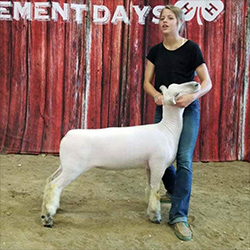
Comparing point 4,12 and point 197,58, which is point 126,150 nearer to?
point 197,58

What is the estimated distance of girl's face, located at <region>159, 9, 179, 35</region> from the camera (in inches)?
118

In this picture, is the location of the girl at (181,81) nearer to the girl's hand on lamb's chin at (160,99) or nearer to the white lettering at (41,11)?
the girl's hand on lamb's chin at (160,99)

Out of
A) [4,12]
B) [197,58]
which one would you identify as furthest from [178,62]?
[4,12]

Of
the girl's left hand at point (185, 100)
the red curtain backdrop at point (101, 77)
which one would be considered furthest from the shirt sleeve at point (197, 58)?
the red curtain backdrop at point (101, 77)

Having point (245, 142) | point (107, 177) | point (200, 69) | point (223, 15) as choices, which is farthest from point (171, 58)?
point (245, 142)

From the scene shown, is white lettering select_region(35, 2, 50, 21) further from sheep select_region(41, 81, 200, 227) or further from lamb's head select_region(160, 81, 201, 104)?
lamb's head select_region(160, 81, 201, 104)

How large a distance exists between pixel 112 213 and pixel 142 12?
2.67 metres

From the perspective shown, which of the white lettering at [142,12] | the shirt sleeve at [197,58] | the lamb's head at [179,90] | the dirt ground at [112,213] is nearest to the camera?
the dirt ground at [112,213]

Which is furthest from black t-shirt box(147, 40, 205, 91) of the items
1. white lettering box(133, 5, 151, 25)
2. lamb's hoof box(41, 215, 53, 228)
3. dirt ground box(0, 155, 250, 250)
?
white lettering box(133, 5, 151, 25)

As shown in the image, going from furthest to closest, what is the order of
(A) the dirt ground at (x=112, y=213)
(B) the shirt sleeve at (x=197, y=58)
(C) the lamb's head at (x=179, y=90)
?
(B) the shirt sleeve at (x=197, y=58), (C) the lamb's head at (x=179, y=90), (A) the dirt ground at (x=112, y=213)

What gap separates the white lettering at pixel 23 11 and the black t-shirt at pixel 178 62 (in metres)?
2.31

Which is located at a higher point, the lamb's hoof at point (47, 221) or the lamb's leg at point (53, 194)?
the lamb's leg at point (53, 194)

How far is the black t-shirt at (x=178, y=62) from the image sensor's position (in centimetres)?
301

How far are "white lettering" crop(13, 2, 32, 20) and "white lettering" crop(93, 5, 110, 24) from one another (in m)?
0.81
